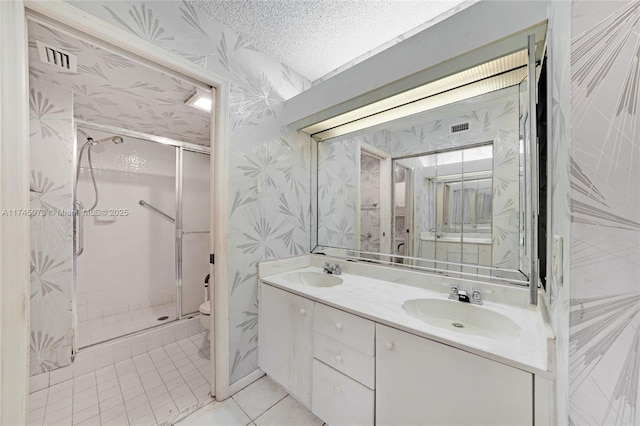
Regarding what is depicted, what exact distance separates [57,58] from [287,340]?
2.07 metres

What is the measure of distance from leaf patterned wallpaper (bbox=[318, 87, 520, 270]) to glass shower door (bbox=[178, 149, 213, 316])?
1767 mm

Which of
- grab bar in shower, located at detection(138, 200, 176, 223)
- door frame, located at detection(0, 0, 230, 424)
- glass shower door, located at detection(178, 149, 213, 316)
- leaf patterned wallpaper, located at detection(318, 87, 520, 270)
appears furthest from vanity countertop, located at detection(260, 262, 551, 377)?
grab bar in shower, located at detection(138, 200, 176, 223)

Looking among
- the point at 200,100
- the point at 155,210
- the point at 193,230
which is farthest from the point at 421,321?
the point at 155,210

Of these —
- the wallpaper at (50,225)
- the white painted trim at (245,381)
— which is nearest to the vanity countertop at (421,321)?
the white painted trim at (245,381)

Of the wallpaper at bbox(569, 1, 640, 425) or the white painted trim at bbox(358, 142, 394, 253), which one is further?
the white painted trim at bbox(358, 142, 394, 253)

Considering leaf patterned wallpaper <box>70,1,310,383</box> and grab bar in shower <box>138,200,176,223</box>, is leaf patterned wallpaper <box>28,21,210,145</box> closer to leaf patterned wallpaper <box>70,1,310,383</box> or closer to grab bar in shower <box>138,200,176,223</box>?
leaf patterned wallpaper <box>70,1,310,383</box>

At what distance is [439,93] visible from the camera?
1.33m

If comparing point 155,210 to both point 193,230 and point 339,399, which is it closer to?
point 193,230

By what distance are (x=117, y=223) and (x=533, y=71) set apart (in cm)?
360

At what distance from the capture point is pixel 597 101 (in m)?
0.43

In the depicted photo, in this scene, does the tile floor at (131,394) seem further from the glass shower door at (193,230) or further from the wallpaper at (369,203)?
the wallpaper at (369,203)

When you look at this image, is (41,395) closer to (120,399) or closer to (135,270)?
(120,399)

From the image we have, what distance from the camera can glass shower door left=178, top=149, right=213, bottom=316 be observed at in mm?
2670

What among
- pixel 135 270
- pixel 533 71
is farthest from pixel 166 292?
pixel 533 71
